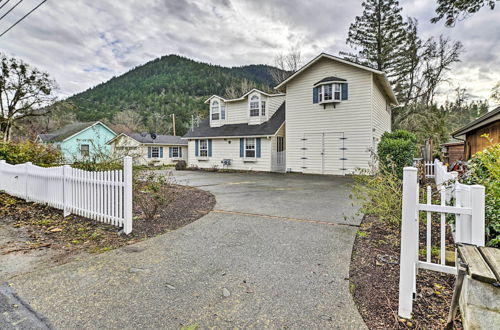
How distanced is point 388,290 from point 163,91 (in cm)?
6073

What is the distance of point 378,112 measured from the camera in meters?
14.2

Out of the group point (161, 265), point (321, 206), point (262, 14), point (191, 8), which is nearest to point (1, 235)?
point (161, 265)

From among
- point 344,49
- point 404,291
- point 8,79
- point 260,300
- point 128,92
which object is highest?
point 128,92

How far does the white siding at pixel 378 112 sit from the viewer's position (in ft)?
43.9

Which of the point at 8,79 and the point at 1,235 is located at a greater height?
the point at 8,79

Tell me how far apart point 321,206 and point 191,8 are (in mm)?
13189

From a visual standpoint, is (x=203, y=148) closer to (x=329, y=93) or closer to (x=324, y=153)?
(x=324, y=153)

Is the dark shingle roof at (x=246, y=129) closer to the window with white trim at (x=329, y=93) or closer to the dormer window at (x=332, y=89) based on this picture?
the window with white trim at (x=329, y=93)

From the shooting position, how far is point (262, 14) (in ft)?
45.5

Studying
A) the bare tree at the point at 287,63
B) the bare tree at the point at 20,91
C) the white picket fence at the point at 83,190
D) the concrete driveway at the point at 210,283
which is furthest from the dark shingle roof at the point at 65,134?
the concrete driveway at the point at 210,283

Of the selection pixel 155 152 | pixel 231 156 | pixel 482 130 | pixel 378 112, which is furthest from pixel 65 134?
pixel 482 130

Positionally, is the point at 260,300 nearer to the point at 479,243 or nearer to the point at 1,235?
the point at 479,243

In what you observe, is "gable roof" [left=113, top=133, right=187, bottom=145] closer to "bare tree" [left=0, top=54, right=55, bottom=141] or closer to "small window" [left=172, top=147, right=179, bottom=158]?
"small window" [left=172, top=147, right=179, bottom=158]

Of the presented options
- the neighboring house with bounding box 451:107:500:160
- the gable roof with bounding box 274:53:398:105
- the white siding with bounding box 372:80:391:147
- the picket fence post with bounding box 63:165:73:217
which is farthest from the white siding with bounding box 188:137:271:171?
the picket fence post with bounding box 63:165:73:217
